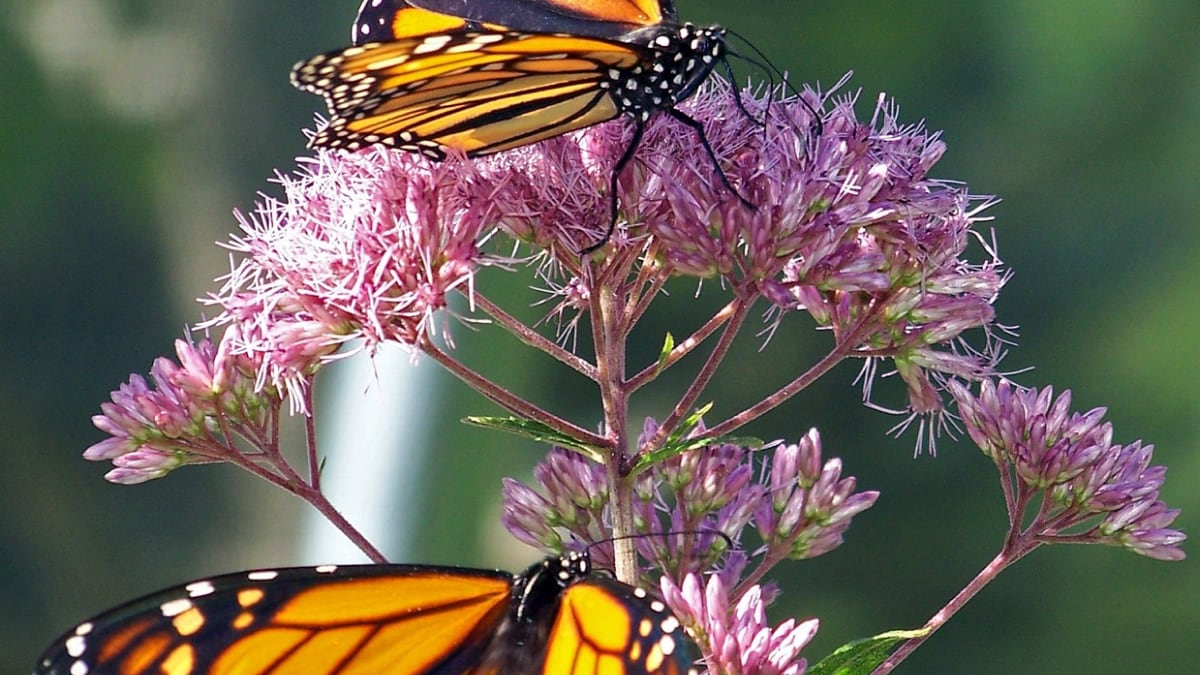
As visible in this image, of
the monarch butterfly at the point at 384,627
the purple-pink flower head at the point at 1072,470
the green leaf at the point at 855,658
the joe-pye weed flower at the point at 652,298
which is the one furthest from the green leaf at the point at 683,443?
the purple-pink flower head at the point at 1072,470

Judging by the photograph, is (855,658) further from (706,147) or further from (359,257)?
(359,257)

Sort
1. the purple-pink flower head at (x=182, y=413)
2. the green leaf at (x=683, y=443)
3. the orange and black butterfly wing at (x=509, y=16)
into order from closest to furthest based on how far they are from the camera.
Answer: the green leaf at (x=683, y=443) → the orange and black butterfly wing at (x=509, y=16) → the purple-pink flower head at (x=182, y=413)

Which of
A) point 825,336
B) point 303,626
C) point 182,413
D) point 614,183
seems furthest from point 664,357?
point 825,336

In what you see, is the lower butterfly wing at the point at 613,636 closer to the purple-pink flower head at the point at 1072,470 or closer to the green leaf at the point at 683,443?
the green leaf at the point at 683,443

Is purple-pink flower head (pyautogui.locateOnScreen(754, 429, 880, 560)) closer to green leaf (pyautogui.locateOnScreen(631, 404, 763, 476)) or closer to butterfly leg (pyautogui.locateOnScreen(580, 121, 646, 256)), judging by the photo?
green leaf (pyautogui.locateOnScreen(631, 404, 763, 476))

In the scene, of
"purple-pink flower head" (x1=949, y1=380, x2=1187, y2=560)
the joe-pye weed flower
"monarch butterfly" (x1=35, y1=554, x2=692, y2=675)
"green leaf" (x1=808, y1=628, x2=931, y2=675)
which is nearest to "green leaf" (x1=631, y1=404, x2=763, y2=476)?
the joe-pye weed flower

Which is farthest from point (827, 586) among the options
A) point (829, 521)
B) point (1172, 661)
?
point (829, 521)

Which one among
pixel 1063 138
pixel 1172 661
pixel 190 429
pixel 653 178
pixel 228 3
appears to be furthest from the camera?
pixel 228 3

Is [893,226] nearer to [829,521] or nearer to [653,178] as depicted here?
[653,178]
